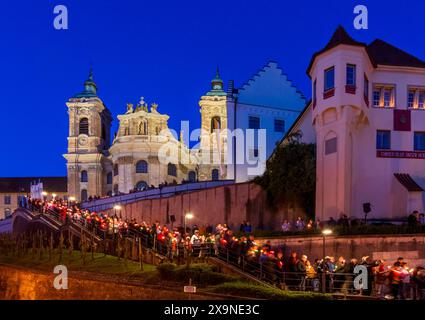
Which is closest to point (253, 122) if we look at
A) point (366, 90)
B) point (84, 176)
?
point (366, 90)

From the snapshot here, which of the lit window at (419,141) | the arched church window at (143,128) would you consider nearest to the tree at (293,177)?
the lit window at (419,141)

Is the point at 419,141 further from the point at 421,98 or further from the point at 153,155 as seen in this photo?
the point at 153,155

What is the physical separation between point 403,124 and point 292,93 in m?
26.2

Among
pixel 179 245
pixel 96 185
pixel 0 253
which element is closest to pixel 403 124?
pixel 179 245

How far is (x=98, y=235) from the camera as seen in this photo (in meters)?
40.8

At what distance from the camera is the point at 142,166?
3558 inches

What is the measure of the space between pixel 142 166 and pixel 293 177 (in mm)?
51263

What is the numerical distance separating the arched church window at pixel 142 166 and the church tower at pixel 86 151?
10.4 m

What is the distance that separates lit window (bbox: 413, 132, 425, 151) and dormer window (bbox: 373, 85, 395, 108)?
2244mm

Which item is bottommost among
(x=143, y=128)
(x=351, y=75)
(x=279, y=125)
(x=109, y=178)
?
(x=109, y=178)

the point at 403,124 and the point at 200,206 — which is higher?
the point at 403,124

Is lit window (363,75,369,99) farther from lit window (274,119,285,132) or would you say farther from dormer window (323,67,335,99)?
lit window (274,119,285,132)

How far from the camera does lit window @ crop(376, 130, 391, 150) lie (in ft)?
128
